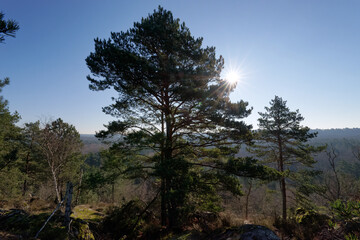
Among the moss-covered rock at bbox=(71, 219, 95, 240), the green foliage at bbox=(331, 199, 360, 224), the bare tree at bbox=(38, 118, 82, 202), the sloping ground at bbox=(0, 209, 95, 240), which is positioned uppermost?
the bare tree at bbox=(38, 118, 82, 202)

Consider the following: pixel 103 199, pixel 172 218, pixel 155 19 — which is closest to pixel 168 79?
pixel 155 19

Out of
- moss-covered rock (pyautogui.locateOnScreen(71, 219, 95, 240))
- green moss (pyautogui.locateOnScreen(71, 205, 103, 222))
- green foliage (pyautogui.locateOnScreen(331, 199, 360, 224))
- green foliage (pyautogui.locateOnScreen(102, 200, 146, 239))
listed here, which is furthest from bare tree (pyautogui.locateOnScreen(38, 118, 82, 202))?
green foliage (pyautogui.locateOnScreen(331, 199, 360, 224))

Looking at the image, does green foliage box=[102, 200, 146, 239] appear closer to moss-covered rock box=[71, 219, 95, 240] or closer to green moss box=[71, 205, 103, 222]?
green moss box=[71, 205, 103, 222]

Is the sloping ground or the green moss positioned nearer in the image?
the sloping ground

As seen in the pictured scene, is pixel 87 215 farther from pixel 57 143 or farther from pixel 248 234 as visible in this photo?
pixel 248 234

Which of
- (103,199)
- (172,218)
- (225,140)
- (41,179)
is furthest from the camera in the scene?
(103,199)

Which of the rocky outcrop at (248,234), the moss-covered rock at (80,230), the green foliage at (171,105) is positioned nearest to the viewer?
the rocky outcrop at (248,234)

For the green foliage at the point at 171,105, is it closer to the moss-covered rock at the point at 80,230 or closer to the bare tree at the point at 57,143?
the moss-covered rock at the point at 80,230

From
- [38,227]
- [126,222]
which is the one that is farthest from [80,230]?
[126,222]

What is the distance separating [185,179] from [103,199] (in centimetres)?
3450

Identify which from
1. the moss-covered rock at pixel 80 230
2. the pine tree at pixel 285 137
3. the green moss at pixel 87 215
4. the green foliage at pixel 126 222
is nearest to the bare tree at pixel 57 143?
the green moss at pixel 87 215

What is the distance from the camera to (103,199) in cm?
3291

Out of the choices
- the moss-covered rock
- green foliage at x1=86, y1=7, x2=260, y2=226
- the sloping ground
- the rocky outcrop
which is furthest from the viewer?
green foliage at x1=86, y1=7, x2=260, y2=226

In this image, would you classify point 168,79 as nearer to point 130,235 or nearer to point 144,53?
point 144,53
